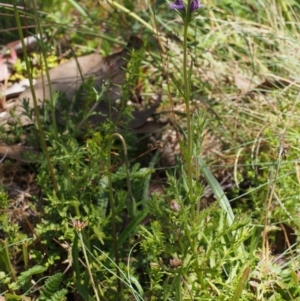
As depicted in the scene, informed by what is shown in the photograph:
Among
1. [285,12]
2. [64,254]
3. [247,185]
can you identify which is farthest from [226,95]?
[64,254]

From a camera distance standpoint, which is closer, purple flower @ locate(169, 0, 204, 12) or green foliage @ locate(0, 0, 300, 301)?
purple flower @ locate(169, 0, 204, 12)

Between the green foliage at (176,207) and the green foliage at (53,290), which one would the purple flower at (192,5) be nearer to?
the green foliage at (176,207)

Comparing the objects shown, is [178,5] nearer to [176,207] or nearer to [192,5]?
[192,5]

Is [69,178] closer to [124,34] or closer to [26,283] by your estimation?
[26,283]

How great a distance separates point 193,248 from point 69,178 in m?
0.54

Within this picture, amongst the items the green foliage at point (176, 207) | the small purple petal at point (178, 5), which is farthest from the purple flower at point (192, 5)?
the green foliage at point (176, 207)

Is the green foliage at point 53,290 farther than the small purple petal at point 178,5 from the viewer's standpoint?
Yes

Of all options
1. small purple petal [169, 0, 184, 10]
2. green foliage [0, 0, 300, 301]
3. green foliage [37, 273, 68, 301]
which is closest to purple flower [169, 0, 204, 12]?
Result: small purple petal [169, 0, 184, 10]

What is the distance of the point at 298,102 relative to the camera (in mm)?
2746

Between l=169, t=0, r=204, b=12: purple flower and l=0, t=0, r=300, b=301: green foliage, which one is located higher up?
l=169, t=0, r=204, b=12: purple flower

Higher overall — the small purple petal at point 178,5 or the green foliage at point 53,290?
the small purple petal at point 178,5

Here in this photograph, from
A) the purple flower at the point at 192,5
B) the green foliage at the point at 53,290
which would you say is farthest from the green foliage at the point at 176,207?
the purple flower at the point at 192,5

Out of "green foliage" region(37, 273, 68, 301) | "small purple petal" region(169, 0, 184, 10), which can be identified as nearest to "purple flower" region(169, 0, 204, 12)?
"small purple petal" region(169, 0, 184, 10)

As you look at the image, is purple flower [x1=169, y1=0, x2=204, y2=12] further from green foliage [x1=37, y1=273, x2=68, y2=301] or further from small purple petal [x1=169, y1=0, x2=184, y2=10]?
green foliage [x1=37, y1=273, x2=68, y2=301]
